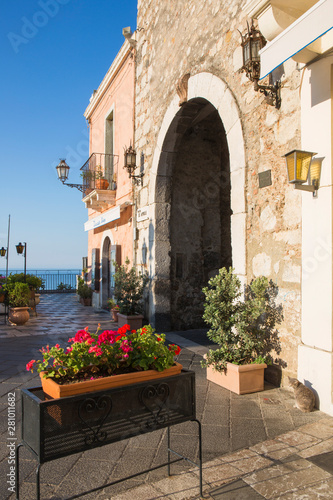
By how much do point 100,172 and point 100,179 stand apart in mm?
270

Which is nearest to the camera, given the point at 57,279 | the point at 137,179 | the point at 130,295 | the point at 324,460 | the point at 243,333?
the point at 324,460

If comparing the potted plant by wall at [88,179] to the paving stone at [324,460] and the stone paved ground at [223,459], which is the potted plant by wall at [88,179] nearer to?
the stone paved ground at [223,459]

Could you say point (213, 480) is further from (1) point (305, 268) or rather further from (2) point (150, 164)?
(2) point (150, 164)

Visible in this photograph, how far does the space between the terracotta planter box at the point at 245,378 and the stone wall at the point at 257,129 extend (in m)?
0.26

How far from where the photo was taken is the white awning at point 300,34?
2.54 m

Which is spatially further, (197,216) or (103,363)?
(197,216)

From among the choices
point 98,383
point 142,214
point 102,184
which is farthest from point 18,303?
point 98,383

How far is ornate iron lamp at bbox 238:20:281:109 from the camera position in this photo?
3.77 m

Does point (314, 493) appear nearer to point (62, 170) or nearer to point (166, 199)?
point (166, 199)

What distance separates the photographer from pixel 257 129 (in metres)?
4.10

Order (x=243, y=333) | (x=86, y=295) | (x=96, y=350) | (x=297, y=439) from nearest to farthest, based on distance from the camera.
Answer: (x=96, y=350) → (x=297, y=439) → (x=243, y=333) → (x=86, y=295)

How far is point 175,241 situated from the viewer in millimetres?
7027

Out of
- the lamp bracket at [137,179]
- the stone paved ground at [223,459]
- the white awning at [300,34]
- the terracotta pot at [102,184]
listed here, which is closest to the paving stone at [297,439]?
the stone paved ground at [223,459]

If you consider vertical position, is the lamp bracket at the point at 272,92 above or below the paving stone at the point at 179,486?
above
